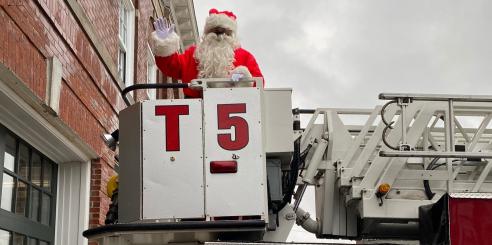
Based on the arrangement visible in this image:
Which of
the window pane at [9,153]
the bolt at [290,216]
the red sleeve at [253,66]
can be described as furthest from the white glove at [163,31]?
the window pane at [9,153]

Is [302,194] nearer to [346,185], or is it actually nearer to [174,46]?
[346,185]

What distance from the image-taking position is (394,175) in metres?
5.37

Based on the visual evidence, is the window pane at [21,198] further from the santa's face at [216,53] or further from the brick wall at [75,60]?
the santa's face at [216,53]

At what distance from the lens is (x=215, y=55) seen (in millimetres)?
5332

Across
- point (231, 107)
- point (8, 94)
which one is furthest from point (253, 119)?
point (8, 94)

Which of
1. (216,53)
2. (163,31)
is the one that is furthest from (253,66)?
(163,31)

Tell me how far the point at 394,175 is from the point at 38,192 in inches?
146

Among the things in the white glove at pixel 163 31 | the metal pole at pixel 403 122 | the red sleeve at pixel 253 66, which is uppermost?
the white glove at pixel 163 31

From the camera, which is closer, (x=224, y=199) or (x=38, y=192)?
(x=224, y=199)

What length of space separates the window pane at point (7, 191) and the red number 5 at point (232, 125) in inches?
104

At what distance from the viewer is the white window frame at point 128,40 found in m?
12.0

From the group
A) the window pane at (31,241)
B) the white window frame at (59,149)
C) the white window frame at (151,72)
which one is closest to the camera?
the white window frame at (59,149)

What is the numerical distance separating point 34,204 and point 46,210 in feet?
1.44

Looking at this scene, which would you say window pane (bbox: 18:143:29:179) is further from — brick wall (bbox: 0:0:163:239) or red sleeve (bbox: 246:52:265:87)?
red sleeve (bbox: 246:52:265:87)
